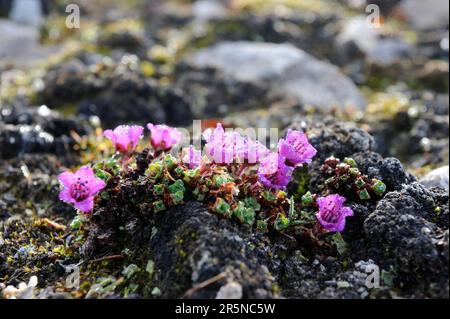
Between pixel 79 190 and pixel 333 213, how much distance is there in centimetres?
162

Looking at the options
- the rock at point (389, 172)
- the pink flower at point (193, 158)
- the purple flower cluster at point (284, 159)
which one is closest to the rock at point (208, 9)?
the rock at point (389, 172)

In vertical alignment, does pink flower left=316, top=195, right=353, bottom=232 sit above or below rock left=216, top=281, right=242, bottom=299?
above

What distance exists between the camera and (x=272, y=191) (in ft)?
12.2

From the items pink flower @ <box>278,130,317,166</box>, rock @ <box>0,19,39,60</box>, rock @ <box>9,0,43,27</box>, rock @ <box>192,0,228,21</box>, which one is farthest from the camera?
rock @ <box>192,0,228,21</box>

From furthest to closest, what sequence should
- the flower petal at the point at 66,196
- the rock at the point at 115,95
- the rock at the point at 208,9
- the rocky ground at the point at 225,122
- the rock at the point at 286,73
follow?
the rock at the point at 208,9 < the rock at the point at 286,73 < the rock at the point at 115,95 < the flower petal at the point at 66,196 < the rocky ground at the point at 225,122

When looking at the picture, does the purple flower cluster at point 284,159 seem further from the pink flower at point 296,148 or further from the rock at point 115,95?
the rock at point 115,95

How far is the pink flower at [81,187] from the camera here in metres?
3.33

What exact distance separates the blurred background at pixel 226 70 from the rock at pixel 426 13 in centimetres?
4

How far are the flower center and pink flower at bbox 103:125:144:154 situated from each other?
51 cm

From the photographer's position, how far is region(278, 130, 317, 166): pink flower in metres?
3.54

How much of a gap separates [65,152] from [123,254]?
2426 millimetres

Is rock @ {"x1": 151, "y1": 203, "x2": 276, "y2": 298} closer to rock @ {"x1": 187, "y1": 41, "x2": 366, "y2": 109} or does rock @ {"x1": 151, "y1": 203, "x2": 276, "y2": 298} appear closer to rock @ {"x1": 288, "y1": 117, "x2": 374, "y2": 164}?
rock @ {"x1": 288, "y1": 117, "x2": 374, "y2": 164}

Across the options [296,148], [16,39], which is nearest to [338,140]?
[296,148]

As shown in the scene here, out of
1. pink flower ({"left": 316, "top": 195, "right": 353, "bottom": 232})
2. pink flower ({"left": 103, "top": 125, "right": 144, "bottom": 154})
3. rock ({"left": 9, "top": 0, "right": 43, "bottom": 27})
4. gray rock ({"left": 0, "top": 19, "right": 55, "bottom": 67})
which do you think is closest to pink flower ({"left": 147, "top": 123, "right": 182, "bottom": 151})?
pink flower ({"left": 103, "top": 125, "right": 144, "bottom": 154})
